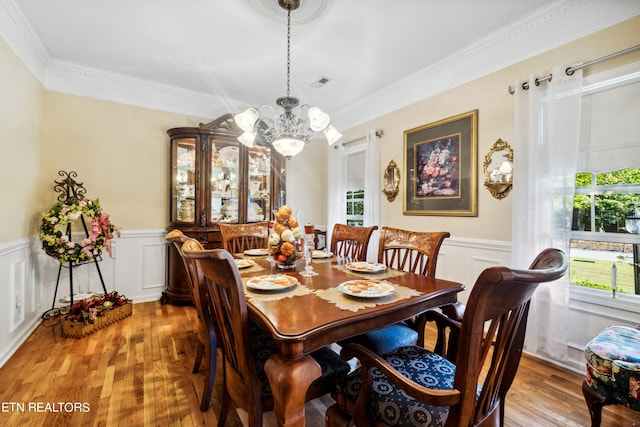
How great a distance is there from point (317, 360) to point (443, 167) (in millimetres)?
2317

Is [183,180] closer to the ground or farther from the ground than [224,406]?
farther from the ground

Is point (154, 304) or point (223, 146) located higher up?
point (223, 146)

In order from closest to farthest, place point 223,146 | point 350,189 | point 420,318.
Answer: point 420,318, point 223,146, point 350,189

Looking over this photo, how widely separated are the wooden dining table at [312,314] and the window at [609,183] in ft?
4.67

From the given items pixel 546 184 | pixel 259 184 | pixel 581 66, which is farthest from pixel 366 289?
pixel 259 184

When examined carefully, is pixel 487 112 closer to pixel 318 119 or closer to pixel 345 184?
pixel 318 119

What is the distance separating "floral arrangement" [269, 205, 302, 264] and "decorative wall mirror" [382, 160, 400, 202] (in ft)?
6.30

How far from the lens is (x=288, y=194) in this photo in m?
4.50

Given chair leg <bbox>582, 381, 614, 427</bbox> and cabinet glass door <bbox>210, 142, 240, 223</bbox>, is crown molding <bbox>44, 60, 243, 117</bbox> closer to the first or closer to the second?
cabinet glass door <bbox>210, 142, 240, 223</bbox>

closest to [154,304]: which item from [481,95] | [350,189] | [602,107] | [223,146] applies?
[223,146]

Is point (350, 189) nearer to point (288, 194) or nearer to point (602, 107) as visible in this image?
point (288, 194)

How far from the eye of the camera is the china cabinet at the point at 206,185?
3354 millimetres

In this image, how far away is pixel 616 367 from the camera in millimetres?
1279

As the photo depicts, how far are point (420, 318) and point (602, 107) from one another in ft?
6.20
